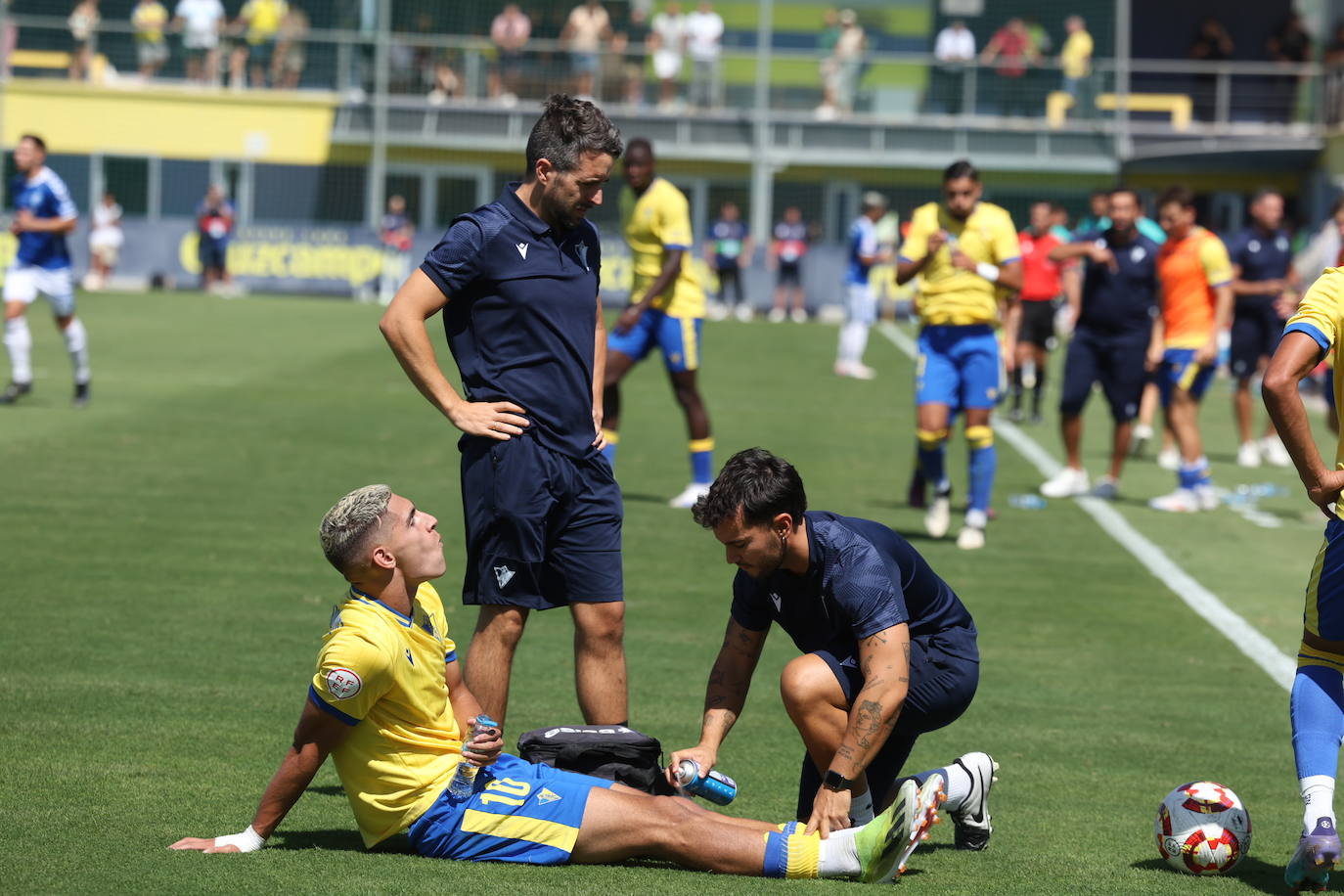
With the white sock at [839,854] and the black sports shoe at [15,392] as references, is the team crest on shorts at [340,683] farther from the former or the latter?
the black sports shoe at [15,392]

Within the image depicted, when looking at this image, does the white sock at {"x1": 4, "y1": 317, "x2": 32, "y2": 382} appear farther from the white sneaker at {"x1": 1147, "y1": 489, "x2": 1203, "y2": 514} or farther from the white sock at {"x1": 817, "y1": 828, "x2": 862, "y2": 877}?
the white sock at {"x1": 817, "y1": 828, "x2": 862, "y2": 877}

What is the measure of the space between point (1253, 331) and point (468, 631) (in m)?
10.5

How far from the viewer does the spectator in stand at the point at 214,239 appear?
36.9 m

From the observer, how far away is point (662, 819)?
203 inches

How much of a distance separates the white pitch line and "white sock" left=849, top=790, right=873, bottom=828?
264cm

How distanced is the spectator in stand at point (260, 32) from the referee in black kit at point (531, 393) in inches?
1479

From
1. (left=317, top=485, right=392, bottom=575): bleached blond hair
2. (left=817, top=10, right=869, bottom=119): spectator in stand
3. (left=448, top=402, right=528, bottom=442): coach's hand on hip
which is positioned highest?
(left=817, top=10, right=869, bottom=119): spectator in stand

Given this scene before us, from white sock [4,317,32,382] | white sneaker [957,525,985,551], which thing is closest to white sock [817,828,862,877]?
white sneaker [957,525,985,551]

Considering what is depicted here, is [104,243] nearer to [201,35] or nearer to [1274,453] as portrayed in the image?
[201,35]

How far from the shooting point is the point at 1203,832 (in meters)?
5.35

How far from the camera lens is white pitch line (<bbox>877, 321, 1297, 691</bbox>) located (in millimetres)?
8625

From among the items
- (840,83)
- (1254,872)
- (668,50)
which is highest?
(668,50)

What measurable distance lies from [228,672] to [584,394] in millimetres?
2466

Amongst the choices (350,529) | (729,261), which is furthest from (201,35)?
(350,529)
